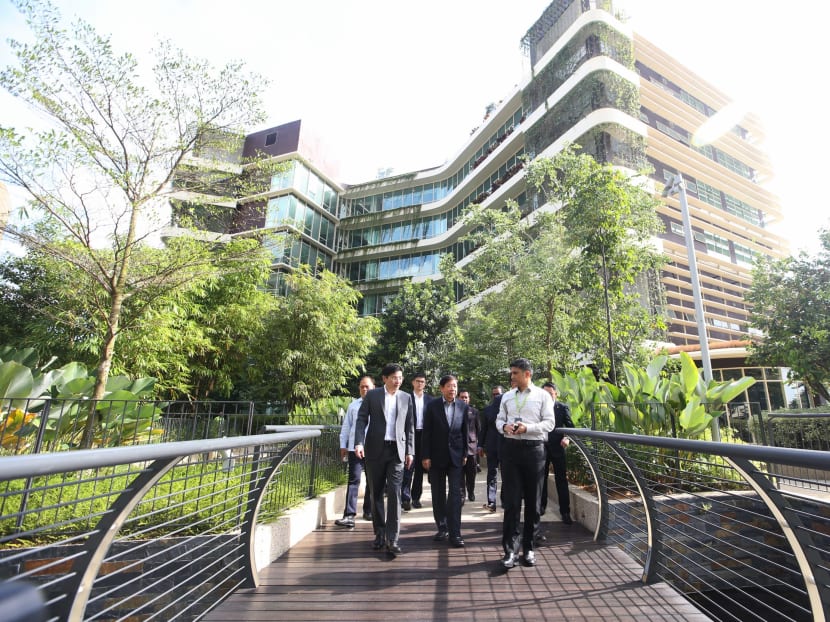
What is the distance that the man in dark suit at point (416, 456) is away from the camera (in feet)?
20.2

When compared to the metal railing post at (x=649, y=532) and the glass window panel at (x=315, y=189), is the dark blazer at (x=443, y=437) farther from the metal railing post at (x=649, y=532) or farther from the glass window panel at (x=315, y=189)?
the glass window panel at (x=315, y=189)

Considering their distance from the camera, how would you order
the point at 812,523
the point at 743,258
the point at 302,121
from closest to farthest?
the point at 812,523 < the point at 302,121 < the point at 743,258

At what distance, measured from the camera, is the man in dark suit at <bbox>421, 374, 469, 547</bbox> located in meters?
4.90

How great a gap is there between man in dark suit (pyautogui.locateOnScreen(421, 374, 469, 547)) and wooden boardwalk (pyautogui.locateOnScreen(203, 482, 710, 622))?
25cm

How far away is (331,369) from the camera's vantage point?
17438 mm

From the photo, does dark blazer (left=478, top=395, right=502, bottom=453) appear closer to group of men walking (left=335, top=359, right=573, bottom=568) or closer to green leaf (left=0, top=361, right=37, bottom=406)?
group of men walking (left=335, top=359, right=573, bottom=568)

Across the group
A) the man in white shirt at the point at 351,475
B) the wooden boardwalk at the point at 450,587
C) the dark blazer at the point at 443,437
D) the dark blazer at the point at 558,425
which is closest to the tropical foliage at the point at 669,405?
the dark blazer at the point at 558,425

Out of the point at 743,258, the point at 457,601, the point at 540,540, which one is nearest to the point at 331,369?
the point at 540,540

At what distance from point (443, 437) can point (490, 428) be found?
208 cm

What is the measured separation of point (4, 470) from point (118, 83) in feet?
33.6

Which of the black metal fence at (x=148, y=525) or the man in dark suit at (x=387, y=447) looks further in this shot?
the man in dark suit at (x=387, y=447)

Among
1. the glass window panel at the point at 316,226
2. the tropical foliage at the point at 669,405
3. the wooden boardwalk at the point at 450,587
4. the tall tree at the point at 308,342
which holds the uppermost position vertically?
the glass window panel at the point at 316,226

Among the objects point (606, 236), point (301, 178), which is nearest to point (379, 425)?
point (606, 236)

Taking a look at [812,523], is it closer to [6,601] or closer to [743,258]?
[6,601]
